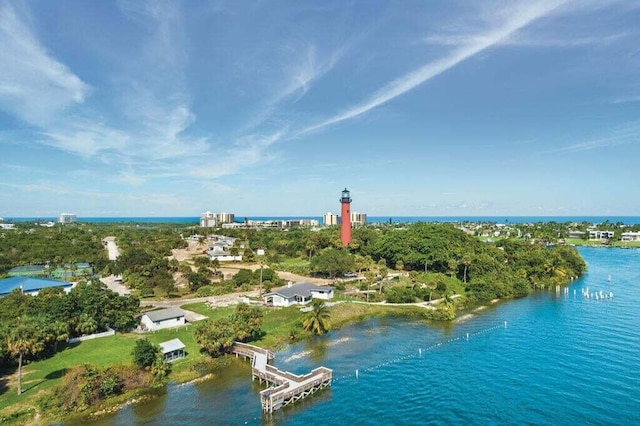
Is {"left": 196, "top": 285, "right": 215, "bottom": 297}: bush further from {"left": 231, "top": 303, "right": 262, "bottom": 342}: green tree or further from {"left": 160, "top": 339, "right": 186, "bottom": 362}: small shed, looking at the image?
{"left": 160, "top": 339, "right": 186, "bottom": 362}: small shed

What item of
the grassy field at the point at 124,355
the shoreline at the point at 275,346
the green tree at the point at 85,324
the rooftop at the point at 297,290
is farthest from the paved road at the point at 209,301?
the shoreline at the point at 275,346

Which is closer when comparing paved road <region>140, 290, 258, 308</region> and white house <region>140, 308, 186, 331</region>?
white house <region>140, 308, 186, 331</region>

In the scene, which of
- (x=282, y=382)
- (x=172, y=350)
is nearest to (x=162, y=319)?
(x=172, y=350)

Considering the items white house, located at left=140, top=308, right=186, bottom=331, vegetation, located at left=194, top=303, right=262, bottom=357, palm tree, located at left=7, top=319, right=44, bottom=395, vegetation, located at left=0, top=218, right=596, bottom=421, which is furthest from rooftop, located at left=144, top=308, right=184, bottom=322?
palm tree, located at left=7, top=319, right=44, bottom=395

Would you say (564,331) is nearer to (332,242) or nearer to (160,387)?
(160,387)

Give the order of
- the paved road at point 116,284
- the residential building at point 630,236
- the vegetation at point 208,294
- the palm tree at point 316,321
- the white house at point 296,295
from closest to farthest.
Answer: the vegetation at point 208,294
the palm tree at point 316,321
the white house at point 296,295
the paved road at point 116,284
the residential building at point 630,236

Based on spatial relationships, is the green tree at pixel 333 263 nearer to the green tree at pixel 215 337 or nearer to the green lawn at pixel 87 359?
the green lawn at pixel 87 359
